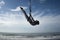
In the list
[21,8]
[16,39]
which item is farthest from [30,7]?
[16,39]

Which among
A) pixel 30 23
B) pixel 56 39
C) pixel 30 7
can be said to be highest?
pixel 30 7

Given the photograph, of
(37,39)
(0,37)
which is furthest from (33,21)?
(0,37)

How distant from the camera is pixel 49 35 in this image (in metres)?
10.3

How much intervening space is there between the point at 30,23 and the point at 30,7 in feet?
2.48

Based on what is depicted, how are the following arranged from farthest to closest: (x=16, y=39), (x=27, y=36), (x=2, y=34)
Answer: (x=27, y=36), (x=2, y=34), (x=16, y=39)

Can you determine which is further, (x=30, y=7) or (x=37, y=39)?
(x=37, y=39)

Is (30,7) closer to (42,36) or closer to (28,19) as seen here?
(28,19)

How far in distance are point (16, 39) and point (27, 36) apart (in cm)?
164

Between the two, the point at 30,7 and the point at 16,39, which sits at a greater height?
the point at 30,7

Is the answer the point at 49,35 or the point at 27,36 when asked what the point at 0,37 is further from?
the point at 49,35

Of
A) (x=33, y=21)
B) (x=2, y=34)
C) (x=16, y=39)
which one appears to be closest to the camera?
(x=33, y=21)

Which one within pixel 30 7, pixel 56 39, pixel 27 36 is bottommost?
pixel 27 36

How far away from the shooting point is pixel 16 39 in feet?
30.5

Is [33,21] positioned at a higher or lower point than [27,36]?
higher
